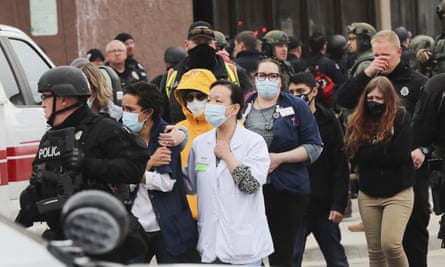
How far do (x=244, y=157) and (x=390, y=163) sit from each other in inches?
64.1

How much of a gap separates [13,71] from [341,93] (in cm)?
257

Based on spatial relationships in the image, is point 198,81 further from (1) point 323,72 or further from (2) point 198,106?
(1) point 323,72

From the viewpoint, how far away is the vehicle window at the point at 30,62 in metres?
9.92

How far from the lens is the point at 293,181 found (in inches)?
341

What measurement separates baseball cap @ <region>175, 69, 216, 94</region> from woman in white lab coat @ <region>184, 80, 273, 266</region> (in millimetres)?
678

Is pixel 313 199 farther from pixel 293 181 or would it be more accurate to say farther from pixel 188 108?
pixel 188 108

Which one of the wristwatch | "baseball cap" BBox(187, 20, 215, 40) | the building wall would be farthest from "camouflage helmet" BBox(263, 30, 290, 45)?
the wristwatch

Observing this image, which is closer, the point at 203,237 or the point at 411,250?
the point at 203,237

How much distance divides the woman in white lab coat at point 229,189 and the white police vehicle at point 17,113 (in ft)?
5.62

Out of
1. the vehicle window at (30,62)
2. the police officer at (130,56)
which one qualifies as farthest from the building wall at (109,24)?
A: the vehicle window at (30,62)

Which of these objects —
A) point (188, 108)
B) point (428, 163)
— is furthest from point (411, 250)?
point (188, 108)

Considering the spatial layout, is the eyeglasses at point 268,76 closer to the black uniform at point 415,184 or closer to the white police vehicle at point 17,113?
the black uniform at point 415,184

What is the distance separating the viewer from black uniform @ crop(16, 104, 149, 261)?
6.64 m

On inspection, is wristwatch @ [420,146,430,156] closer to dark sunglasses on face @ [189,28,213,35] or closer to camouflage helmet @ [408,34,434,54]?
dark sunglasses on face @ [189,28,213,35]
